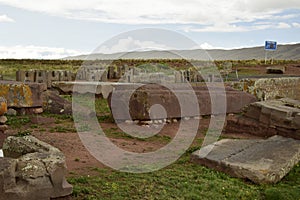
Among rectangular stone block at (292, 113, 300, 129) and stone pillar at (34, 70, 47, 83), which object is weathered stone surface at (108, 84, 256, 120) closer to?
rectangular stone block at (292, 113, 300, 129)

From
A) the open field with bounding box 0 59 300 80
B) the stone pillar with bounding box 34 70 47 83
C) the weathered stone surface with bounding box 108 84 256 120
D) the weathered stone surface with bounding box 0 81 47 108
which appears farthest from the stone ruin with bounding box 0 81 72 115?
the open field with bounding box 0 59 300 80

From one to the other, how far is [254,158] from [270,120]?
329 centimetres

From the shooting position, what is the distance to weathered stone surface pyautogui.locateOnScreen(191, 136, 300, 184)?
23.0 feet

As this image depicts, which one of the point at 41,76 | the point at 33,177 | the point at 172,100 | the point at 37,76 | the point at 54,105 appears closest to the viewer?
the point at 33,177

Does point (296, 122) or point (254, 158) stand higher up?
point (296, 122)

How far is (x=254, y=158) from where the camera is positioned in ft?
25.3

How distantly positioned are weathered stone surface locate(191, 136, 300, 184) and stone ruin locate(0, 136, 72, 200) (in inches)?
128

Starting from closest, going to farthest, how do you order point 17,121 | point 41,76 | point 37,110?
point 17,121 < point 37,110 < point 41,76

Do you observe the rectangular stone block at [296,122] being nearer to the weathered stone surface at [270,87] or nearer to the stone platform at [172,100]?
the stone platform at [172,100]

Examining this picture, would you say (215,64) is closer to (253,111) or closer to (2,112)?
(253,111)

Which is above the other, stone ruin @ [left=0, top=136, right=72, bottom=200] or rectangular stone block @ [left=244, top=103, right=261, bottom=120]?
rectangular stone block @ [left=244, top=103, right=261, bottom=120]

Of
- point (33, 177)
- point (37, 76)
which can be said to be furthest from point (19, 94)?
point (37, 76)

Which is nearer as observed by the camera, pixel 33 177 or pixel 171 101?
pixel 33 177

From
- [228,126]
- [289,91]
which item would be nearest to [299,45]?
[289,91]
